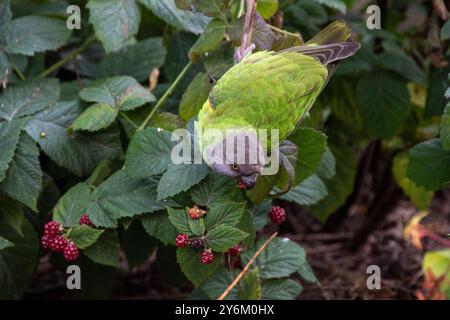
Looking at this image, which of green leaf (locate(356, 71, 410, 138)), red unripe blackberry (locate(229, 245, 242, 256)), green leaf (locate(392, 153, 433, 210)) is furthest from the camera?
green leaf (locate(392, 153, 433, 210))

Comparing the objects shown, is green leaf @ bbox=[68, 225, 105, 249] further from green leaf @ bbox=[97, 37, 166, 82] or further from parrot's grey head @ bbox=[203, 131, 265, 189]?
green leaf @ bbox=[97, 37, 166, 82]

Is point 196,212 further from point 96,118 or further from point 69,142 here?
point 69,142

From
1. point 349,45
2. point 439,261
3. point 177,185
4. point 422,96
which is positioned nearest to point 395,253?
point 422,96

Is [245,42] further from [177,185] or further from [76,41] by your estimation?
[76,41]

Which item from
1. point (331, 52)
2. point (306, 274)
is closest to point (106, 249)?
point (306, 274)

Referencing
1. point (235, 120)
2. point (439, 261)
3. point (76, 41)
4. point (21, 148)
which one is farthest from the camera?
point (76, 41)

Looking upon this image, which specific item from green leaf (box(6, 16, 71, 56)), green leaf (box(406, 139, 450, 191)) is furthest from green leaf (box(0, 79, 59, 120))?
green leaf (box(406, 139, 450, 191))

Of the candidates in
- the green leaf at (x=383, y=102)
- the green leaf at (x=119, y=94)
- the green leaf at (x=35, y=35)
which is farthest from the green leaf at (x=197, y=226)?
the green leaf at (x=383, y=102)
